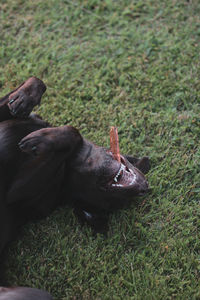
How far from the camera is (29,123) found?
11.7 ft

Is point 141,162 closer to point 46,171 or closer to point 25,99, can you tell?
point 46,171

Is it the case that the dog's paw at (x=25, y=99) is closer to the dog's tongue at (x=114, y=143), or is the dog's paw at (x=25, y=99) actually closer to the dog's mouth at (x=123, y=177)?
the dog's tongue at (x=114, y=143)

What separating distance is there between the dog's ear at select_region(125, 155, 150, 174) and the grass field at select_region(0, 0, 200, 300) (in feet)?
0.32

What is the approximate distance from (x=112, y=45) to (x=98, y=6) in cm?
73

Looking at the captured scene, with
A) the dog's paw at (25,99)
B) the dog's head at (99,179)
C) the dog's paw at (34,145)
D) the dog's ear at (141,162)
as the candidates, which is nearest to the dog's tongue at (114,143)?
the dog's head at (99,179)

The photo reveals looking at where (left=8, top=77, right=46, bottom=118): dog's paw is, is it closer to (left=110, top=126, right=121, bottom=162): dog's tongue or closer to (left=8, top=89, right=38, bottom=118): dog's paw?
(left=8, top=89, right=38, bottom=118): dog's paw

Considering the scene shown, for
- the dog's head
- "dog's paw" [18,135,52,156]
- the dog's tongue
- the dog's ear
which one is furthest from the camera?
the dog's ear

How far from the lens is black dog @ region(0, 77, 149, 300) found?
3357mm

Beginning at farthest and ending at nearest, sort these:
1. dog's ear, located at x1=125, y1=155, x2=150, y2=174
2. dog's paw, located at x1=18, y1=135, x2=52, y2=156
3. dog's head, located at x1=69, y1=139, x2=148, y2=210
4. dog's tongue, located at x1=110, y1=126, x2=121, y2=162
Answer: dog's ear, located at x1=125, y1=155, x2=150, y2=174, dog's tongue, located at x1=110, y1=126, x2=121, y2=162, dog's head, located at x1=69, y1=139, x2=148, y2=210, dog's paw, located at x1=18, y1=135, x2=52, y2=156

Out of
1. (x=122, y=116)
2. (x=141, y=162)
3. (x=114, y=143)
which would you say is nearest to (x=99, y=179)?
(x=114, y=143)

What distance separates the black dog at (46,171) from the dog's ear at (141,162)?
374mm

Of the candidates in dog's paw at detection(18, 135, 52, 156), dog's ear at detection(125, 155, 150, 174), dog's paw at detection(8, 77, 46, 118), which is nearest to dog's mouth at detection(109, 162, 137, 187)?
dog's ear at detection(125, 155, 150, 174)

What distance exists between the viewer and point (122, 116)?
464 centimetres

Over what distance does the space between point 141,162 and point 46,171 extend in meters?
1.19
